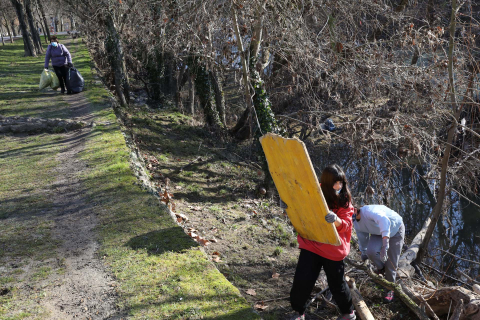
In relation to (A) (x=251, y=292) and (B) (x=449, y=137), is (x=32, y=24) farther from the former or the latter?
(B) (x=449, y=137)

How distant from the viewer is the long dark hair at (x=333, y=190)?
3.58m

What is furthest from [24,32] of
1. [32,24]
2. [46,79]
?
[46,79]

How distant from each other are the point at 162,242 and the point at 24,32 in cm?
2195

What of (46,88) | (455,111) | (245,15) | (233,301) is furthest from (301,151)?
(46,88)

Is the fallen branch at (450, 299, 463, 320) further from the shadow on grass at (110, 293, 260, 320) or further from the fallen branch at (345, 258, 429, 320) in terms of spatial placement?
the shadow on grass at (110, 293, 260, 320)

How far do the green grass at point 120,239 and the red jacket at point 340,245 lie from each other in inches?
32.9

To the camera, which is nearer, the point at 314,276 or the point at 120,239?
the point at 314,276

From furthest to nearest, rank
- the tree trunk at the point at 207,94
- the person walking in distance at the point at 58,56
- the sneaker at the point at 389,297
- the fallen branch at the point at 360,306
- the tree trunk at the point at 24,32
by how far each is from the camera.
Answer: the tree trunk at the point at 24,32 < the tree trunk at the point at 207,94 < the person walking in distance at the point at 58,56 < the sneaker at the point at 389,297 < the fallen branch at the point at 360,306

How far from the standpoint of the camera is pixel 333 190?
3.59m

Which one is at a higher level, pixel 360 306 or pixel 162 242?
pixel 162 242

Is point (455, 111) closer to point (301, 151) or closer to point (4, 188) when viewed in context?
point (301, 151)

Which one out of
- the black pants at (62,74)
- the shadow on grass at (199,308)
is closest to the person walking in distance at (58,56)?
the black pants at (62,74)

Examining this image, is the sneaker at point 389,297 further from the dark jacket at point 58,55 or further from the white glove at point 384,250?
the dark jacket at point 58,55

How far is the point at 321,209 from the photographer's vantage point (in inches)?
133
